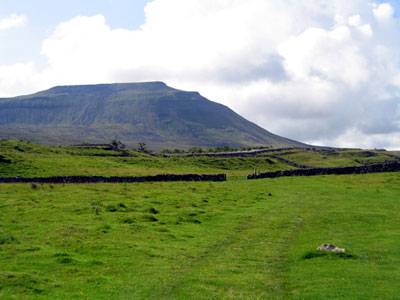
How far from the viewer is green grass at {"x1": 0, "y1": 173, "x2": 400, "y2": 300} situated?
1708cm

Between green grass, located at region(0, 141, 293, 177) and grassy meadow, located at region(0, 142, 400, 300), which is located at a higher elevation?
green grass, located at region(0, 141, 293, 177)

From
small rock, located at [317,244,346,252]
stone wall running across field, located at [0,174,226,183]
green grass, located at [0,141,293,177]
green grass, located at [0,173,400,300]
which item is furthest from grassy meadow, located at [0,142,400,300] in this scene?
green grass, located at [0,141,293,177]

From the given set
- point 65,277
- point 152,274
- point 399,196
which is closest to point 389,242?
point 152,274

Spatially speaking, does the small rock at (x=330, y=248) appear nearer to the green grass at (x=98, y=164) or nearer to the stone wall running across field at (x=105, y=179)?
the stone wall running across field at (x=105, y=179)

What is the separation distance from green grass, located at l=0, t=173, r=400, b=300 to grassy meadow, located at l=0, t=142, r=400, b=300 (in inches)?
2.6

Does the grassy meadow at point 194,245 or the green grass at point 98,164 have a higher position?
the green grass at point 98,164

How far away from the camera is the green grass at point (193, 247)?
56.0 feet

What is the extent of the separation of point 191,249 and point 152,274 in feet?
19.9

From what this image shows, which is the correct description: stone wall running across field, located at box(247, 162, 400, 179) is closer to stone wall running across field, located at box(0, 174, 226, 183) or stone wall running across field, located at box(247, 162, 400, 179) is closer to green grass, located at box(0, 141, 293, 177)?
stone wall running across field, located at box(0, 174, 226, 183)

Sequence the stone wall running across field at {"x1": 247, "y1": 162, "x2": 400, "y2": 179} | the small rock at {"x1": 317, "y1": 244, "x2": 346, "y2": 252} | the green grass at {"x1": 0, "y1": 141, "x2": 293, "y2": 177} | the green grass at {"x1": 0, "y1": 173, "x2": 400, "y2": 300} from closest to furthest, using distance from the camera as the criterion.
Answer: the green grass at {"x1": 0, "y1": 173, "x2": 400, "y2": 300}, the small rock at {"x1": 317, "y1": 244, "x2": 346, "y2": 252}, the stone wall running across field at {"x1": 247, "y1": 162, "x2": 400, "y2": 179}, the green grass at {"x1": 0, "y1": 141, "x2": 293, "y2": 177}

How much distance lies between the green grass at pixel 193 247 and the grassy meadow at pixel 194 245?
0.06m

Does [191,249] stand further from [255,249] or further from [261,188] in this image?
[261,188]

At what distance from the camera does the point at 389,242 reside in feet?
82.3

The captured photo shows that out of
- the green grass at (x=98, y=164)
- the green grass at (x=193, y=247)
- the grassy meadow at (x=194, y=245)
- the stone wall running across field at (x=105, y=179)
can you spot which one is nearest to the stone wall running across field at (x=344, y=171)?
the stone wall running across field at (x=105, y=179)
